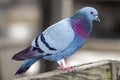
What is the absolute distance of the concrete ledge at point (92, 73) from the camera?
715 mm

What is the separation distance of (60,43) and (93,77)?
94 millimetres

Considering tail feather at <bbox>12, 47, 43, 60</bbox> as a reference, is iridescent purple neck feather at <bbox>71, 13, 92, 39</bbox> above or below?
above

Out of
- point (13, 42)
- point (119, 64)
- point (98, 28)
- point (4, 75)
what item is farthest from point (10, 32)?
point (119, 64)

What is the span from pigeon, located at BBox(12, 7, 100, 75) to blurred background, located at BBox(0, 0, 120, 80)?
1643 mm

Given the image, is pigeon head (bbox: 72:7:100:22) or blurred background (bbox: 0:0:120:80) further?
blurred background (bbox: 0:0:120:80)

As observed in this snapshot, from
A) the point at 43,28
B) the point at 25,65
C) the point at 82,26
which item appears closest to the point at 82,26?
the point at 82,26

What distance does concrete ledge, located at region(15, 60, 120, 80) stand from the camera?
2.35 ft

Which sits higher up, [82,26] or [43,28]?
[43,28]

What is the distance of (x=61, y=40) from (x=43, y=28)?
5.63 feet

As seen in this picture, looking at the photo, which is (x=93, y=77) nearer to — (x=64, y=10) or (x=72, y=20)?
(x=72, y=20)

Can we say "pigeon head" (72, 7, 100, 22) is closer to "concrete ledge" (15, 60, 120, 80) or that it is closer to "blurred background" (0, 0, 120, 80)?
"concrete ledge" (15, 60, 120, 80)

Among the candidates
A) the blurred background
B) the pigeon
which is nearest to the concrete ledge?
the pigeon

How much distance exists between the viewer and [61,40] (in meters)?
0.71

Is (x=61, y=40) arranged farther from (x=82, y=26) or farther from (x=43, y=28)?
(x=43, y=28)
